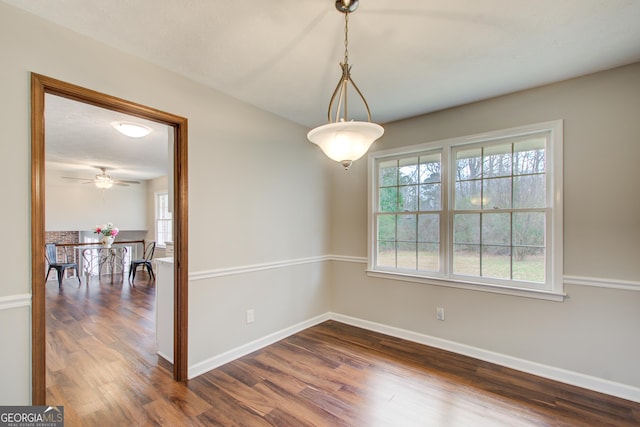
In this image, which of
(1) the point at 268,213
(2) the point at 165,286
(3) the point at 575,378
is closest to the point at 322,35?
(1) the point at 268,213

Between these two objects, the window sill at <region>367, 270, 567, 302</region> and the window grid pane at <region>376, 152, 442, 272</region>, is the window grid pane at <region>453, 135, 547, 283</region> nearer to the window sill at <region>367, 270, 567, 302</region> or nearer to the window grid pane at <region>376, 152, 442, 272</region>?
the window sill at <region>367, 270, 567, 302</region>

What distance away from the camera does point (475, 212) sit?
285 centimetres

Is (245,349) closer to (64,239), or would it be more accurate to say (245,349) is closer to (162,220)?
(162,220)

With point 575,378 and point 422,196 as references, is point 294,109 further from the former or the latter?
point 575,378

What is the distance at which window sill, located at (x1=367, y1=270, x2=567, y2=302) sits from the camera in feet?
7.98

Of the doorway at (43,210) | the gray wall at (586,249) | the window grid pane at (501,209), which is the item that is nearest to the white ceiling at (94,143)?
the doorway at (43,210)

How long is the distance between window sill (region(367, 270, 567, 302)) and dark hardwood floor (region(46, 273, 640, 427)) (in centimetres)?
68

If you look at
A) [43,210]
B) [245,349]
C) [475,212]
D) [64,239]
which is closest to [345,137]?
[43,210]

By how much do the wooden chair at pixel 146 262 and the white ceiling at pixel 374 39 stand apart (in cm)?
522

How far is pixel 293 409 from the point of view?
2008 mm

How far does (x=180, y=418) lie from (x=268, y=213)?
6.12 ft

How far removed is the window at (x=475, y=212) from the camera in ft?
8.25

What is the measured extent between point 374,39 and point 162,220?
7485 millimetres

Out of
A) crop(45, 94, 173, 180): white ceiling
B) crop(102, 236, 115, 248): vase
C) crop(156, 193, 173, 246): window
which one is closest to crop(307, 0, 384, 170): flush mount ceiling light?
crop(45, 94, 173, 180): white ceiling
